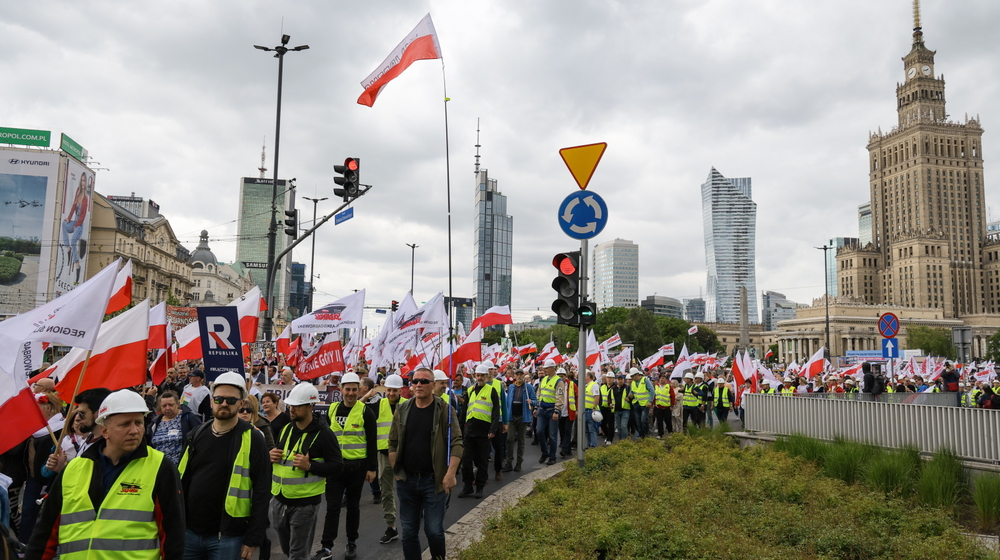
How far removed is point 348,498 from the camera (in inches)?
288

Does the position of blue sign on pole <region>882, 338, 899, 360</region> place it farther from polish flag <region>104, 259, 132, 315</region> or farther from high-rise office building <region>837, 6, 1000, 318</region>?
high-rise office building <region>837, 6, 1000, 318</region>

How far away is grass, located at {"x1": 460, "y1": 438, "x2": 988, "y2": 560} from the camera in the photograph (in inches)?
229

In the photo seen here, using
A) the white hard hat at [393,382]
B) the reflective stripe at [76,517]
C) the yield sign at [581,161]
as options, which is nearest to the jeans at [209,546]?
the reflective stripe at [76,517]

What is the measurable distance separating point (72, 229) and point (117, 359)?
66587 mm

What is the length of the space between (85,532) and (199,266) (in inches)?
4808

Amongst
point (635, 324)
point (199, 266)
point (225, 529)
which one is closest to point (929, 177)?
point (635, 324)

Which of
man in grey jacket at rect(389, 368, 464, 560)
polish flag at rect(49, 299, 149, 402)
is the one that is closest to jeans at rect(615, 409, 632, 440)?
man in grey jacket at rect(389, 368, 464, 560)

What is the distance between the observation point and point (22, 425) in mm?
5641

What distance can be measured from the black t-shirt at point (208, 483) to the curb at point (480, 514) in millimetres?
2290

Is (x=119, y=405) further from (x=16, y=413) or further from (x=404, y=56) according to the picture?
(x=404, y=56)

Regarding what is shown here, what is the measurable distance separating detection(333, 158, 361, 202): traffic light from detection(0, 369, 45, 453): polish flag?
8.50 m

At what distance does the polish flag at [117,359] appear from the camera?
758cm

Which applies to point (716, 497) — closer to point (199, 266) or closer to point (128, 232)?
point (128, 232)

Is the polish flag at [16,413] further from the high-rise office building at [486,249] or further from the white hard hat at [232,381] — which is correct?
the high-rise office building at [486,249]
